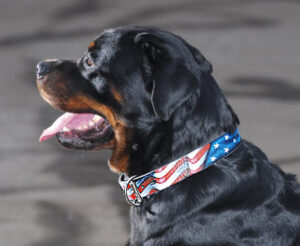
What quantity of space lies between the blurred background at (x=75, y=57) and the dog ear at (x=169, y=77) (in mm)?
1570

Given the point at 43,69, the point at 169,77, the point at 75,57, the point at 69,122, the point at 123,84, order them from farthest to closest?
the point at 75,57, the point at 69,122, the point at 43,69, the point at 123,84, the point at 169,77

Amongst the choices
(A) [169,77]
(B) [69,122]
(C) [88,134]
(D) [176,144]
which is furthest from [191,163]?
(B) [69,122]

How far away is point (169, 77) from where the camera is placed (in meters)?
2.54

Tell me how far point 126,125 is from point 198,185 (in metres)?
0.43

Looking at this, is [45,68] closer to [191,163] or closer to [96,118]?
[96,118]

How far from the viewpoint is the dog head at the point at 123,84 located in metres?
2.55

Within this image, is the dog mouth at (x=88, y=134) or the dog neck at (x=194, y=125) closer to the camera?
the dog neck at (x=194, y=125)

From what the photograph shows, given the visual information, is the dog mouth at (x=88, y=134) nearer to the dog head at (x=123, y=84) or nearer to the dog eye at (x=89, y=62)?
the dog head at (x=123, y=84)

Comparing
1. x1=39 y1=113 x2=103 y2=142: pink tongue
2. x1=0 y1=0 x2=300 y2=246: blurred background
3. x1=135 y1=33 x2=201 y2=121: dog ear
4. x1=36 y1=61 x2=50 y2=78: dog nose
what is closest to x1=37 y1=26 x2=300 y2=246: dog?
x1=135 y1=33 x2=201 y2=121: dog ear

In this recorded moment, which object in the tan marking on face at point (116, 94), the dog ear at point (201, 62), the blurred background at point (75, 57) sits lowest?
the blurred background at point (75, 57)

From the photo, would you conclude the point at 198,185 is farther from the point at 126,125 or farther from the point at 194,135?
the point at 126,125

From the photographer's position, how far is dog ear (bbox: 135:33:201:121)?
98.9 inches

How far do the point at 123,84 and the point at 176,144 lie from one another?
368 millimetres

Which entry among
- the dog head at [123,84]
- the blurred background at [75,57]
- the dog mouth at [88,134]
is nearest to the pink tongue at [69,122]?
the dog mouth at [88,134]
